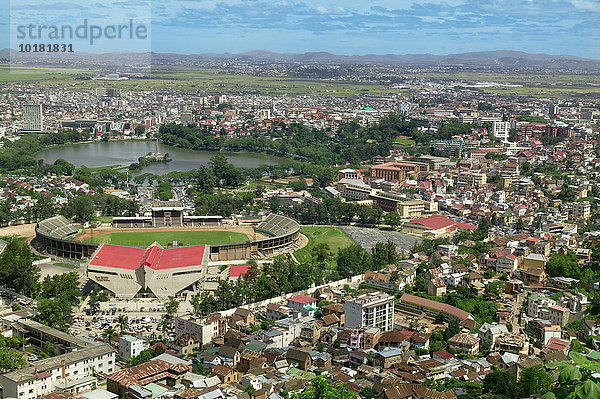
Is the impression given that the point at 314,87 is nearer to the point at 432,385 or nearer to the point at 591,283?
the point at 591,283

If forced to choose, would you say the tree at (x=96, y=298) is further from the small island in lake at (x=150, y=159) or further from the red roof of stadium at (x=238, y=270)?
the small island in lake at (x=150, y=159)

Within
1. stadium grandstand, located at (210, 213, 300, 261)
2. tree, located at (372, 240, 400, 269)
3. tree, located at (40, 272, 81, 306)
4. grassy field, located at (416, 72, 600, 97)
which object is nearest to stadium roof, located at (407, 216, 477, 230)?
stadium grandstand, located at (210, 213, 300, 261)

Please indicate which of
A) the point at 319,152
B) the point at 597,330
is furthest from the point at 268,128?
the point at 597,330

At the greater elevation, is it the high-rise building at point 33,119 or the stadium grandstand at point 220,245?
the high-rise building at point 33,119

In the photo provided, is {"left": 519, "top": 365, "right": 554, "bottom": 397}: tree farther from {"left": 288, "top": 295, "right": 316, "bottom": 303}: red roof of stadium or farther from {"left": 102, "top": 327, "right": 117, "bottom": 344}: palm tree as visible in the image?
{"left": 102, "top": 327, "right": 117, "bottom": 344}: palm tree

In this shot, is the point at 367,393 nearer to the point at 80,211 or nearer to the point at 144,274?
the point at 144,274

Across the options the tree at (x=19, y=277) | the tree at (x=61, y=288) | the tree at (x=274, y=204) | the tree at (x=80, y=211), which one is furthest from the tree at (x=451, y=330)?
the tree at (x=80, y=211)
